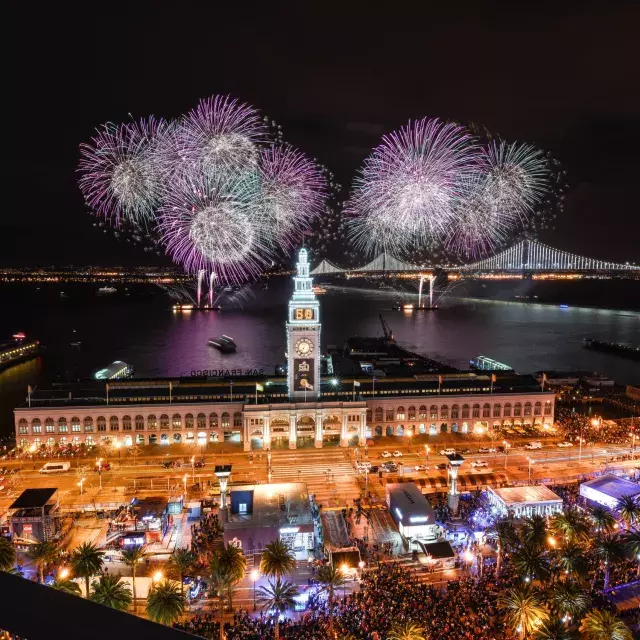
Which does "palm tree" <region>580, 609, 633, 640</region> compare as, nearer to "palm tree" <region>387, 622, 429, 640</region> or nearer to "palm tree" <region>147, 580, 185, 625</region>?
"palm tree" <region>387, 622, 429, 640</region>

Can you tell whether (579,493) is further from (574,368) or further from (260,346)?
(260,346)

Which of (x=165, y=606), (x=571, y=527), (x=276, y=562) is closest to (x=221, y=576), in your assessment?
(x=276, y=562)

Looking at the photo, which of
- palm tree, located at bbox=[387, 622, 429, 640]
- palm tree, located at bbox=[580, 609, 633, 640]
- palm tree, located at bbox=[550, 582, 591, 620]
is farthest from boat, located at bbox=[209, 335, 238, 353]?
palm tree, located at bbox=[580, 609, 633, 640]

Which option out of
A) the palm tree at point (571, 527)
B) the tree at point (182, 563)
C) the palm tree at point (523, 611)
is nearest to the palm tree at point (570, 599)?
the palm tree at point (523, 611)

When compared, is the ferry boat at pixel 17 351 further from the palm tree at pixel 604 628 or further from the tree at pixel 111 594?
the palm tree at pixel 604 628

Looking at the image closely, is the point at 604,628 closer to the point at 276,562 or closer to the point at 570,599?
the point at 570,599
